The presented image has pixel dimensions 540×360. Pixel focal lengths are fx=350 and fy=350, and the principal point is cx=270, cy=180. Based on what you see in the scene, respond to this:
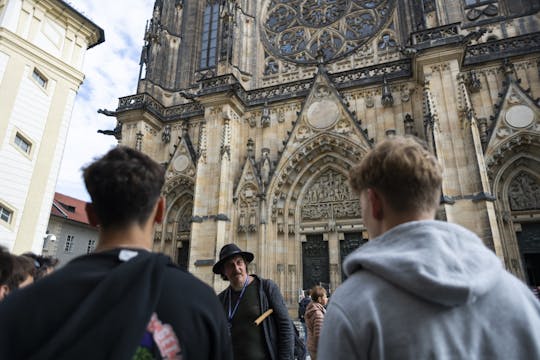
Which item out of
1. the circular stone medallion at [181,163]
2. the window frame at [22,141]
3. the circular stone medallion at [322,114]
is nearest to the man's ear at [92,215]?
the circular stone medallion at [322,114]

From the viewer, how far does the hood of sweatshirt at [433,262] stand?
94 centimetres

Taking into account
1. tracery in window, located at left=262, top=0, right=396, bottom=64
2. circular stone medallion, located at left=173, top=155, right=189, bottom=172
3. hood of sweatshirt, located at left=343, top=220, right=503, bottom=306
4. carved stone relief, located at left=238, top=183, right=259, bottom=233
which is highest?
tracery in window, located at left=262, top=0, right=396, bottom=64

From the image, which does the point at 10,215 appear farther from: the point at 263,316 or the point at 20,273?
the point at 263,316

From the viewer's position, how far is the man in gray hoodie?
0.95 meters

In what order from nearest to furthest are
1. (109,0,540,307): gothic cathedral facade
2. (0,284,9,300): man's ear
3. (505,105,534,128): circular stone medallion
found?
(0,284,9,300): man's ear → (109,0,540,307): gothic cathedral facade → (505,105,534,128): circular stone medallion

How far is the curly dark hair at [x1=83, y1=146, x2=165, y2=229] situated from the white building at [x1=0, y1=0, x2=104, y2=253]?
38.4ft

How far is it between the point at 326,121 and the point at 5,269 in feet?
39.1

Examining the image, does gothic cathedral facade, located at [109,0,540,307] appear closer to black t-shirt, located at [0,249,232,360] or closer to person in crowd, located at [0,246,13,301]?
person in crowd, located at [0,246,13,301]

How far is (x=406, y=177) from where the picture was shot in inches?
47.3

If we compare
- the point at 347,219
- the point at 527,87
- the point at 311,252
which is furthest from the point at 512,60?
the point at 311,252

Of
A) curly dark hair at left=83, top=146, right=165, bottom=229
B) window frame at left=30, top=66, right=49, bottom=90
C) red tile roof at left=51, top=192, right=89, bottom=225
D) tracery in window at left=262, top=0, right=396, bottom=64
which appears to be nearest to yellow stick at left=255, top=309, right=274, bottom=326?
curly dark hair at left=83, top=146, right=165, bottom=229

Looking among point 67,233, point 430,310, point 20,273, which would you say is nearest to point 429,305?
point 430,310

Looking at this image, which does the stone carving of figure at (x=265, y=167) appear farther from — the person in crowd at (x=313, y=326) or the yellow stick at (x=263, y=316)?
the yellow stick at (x=263, y=316)

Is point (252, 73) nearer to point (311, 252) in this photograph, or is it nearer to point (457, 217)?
point (311, 252)
